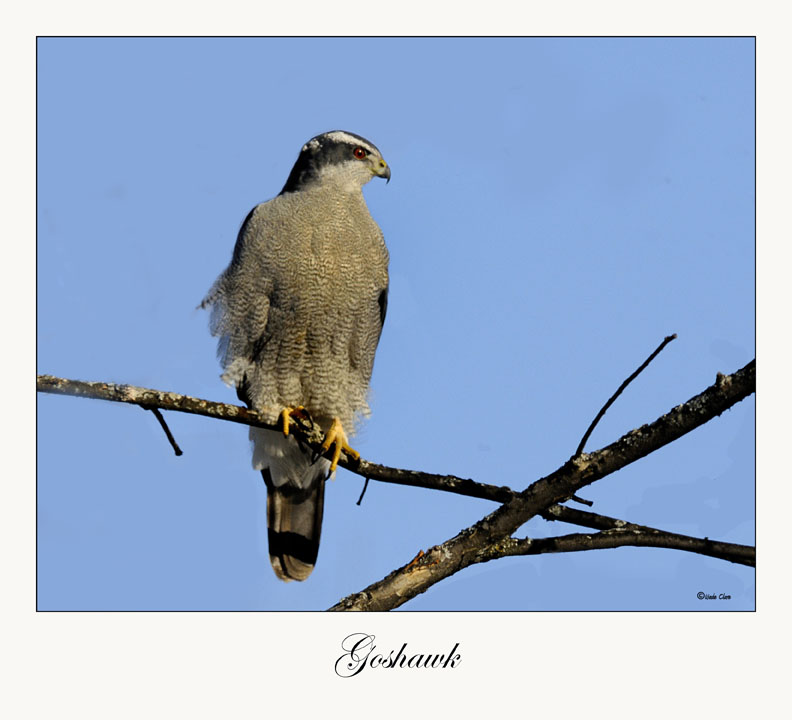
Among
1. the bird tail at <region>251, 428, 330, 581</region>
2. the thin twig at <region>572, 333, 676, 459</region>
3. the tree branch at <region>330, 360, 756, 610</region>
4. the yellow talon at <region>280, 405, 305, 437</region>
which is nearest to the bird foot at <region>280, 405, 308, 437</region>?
the yellow talon at <region>280, 405, 305, 437</region>

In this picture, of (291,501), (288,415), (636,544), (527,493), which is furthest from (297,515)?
(636,544)

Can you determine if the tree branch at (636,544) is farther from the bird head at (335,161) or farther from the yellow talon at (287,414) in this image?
the bird head at (335,161)

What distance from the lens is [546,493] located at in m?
3.52

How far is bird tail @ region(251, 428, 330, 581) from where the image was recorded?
5.42 m

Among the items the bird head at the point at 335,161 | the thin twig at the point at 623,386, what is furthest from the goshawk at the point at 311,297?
the thin twig at the point at 623,386

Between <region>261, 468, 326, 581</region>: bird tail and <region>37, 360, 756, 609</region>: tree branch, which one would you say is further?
<region>261, 468, 326, 581</region>: bird tail

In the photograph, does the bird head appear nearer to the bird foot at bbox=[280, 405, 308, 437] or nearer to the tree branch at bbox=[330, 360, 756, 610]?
the bird foot at bbox=[280, 405, 308, 437]

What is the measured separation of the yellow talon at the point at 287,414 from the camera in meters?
4.55

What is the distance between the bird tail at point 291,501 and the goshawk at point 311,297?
0.45 m

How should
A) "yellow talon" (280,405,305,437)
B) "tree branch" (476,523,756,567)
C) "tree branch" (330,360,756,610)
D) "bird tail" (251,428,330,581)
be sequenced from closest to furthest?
"tree branch" (330,360,756,610) < "tree branch" (476,523,756,567) < "yellow talon" (280,405,305,437) < "bird tail" (251,428,330,581)

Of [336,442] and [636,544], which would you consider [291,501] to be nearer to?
[336,442]

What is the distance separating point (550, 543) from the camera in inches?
145
